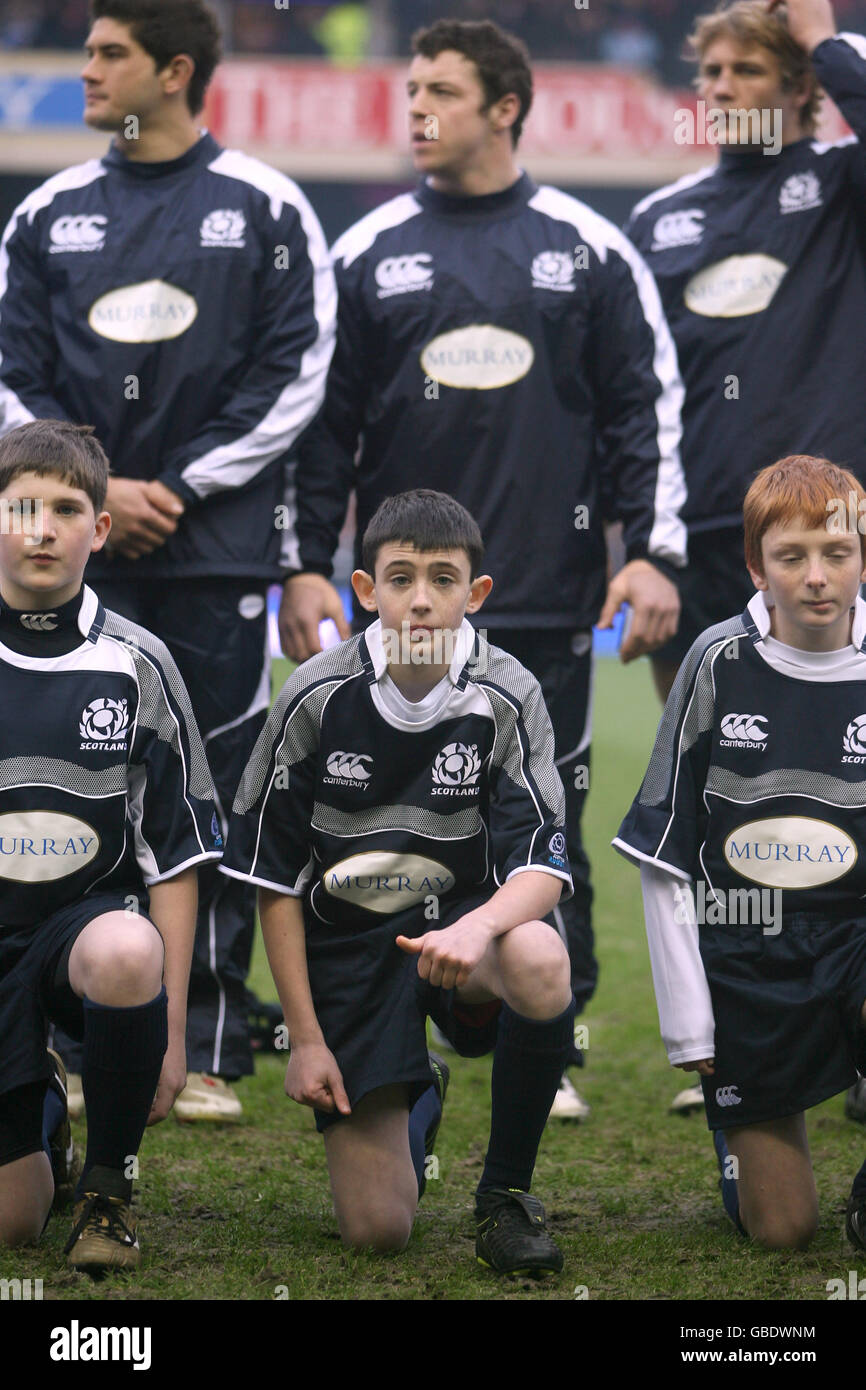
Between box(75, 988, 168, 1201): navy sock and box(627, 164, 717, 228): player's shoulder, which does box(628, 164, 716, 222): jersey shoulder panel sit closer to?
box(627, 164, 717, 228): player's shoulder

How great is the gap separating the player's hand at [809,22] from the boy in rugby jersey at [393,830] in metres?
1.64

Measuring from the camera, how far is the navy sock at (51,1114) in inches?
112

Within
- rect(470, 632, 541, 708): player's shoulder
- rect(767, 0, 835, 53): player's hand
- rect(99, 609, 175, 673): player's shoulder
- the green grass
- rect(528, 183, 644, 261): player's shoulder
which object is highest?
rect(767, 0, 835, 53): player's hand

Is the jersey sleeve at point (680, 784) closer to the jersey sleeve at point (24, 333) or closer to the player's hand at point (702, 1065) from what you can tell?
the player's hand at point (702, 1065)

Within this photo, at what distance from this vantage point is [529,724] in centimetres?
286

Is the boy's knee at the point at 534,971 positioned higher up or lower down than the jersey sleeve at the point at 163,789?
lower down

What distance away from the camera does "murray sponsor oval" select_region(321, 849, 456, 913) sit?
285 cm

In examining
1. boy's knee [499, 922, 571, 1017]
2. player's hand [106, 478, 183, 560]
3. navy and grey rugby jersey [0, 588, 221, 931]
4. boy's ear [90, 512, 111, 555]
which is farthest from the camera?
player's hand [106, 478, 183, 560]

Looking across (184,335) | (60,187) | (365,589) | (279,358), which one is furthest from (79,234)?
(365,589)

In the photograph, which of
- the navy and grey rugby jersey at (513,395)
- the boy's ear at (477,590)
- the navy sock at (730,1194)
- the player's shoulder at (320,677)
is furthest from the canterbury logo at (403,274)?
the navy sock at (730,1194)

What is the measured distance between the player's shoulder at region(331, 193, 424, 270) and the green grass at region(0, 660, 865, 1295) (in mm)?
1926

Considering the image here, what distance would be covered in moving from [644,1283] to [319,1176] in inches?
32.8

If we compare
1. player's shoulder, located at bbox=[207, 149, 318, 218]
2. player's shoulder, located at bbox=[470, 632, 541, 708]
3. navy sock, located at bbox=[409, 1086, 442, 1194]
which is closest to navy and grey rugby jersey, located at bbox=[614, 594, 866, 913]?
player's shoulder, located at bbox=[470, 632, 541, 708]

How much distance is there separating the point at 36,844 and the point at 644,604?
148 centimetres
